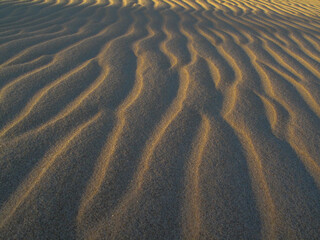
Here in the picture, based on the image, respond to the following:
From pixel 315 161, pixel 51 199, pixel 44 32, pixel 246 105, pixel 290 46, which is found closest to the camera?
pixel 51 199

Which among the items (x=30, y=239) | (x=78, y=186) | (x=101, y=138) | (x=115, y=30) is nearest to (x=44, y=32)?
(x=115, y=30)

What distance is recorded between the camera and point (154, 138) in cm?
131

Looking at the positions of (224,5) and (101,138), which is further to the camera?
(224,5)

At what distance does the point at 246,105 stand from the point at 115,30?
1.87 metres

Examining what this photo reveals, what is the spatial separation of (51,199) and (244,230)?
775 mm

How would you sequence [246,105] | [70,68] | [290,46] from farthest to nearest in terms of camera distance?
[290,46]
[70,68]
[246,105]

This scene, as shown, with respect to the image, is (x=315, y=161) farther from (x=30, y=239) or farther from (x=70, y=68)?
(x=70, y=68)

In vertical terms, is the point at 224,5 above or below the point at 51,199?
below

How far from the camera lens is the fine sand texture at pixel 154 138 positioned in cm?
96

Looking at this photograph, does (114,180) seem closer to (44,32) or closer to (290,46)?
(44,32)

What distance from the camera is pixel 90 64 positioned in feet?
6.60

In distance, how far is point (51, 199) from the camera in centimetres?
99

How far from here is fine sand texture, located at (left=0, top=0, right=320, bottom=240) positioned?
958 millimetres

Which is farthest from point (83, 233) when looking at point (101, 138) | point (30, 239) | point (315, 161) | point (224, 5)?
point (224, 5)
